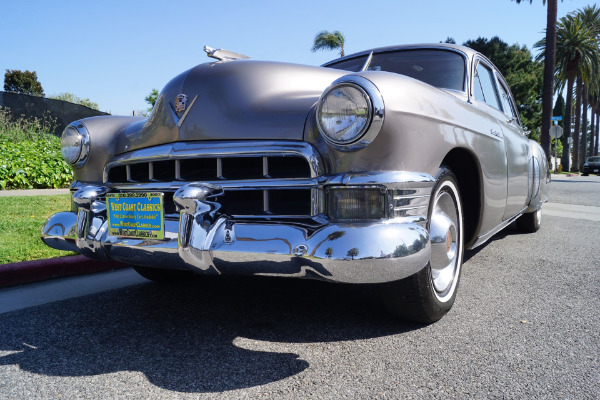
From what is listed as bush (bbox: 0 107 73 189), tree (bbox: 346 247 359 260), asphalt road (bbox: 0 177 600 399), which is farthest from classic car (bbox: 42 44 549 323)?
bush (bbox: 0 107 73 189)

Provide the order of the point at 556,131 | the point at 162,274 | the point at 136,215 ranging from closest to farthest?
the point at 136,215, the point at 162,274, the point at 556,131

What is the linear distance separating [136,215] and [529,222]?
429 centimetres

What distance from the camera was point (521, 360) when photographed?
→ 1989 mm

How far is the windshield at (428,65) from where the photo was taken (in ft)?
10.5

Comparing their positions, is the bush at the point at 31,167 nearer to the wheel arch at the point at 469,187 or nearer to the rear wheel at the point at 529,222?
the rear wheel at the point at 529,222

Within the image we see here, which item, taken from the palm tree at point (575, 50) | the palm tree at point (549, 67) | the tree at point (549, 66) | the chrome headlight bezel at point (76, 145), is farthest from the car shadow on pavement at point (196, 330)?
the palm tree at point (575, 50)

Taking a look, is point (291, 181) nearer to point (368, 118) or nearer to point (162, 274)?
point (368, 118)

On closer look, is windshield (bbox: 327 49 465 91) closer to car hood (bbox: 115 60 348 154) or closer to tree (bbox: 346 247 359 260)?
car hood (bbox: 115 60 348 154)

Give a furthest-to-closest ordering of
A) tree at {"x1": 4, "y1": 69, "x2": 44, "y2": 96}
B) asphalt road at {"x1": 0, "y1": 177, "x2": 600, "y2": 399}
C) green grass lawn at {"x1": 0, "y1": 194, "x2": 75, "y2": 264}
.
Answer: tree at {"x1": 4, "y1": 69, "x2": 44, "y2": 96}, green grass lawn at {"x1": 0, "y1": 194, "x2": 75, "y2": 264}, asphalt road at {"x1": 0, "y1": 177, "x2": 600, "y2": 399}

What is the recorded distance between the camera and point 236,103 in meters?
2.24

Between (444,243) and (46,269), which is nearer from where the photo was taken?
(444,243)

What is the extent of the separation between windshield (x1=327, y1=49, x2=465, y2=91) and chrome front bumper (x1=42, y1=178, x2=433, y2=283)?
1349 millimetres

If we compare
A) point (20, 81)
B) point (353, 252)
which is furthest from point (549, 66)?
point (20, 81)

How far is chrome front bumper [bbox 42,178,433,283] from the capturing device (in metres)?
1.83
